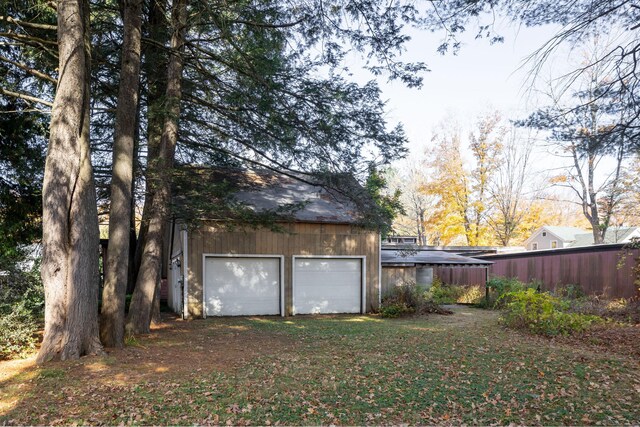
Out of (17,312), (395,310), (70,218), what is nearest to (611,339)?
(395,310)

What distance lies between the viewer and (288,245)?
14.6 metres

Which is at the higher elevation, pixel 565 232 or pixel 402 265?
pixel 565 232

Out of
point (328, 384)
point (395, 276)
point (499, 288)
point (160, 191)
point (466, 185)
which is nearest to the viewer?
point (328, 384)

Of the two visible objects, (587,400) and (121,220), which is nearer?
(587,400)

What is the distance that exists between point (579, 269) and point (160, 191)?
50.8 feet

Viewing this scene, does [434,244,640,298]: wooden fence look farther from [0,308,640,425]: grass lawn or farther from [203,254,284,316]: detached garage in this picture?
[203,254,284,316]: detached garage

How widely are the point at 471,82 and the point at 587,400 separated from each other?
651 cm

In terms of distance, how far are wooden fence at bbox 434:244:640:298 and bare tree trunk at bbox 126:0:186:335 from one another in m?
13.4

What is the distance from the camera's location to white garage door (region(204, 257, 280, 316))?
13.9m

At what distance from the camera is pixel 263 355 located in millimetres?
7910

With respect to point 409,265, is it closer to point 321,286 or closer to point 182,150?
point 321,286

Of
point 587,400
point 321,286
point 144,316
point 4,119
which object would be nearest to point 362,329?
point 321,286

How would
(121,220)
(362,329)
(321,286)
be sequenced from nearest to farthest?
(121,220), (362,329), (321,286)

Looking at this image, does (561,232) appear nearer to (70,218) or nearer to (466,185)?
(466,185)
